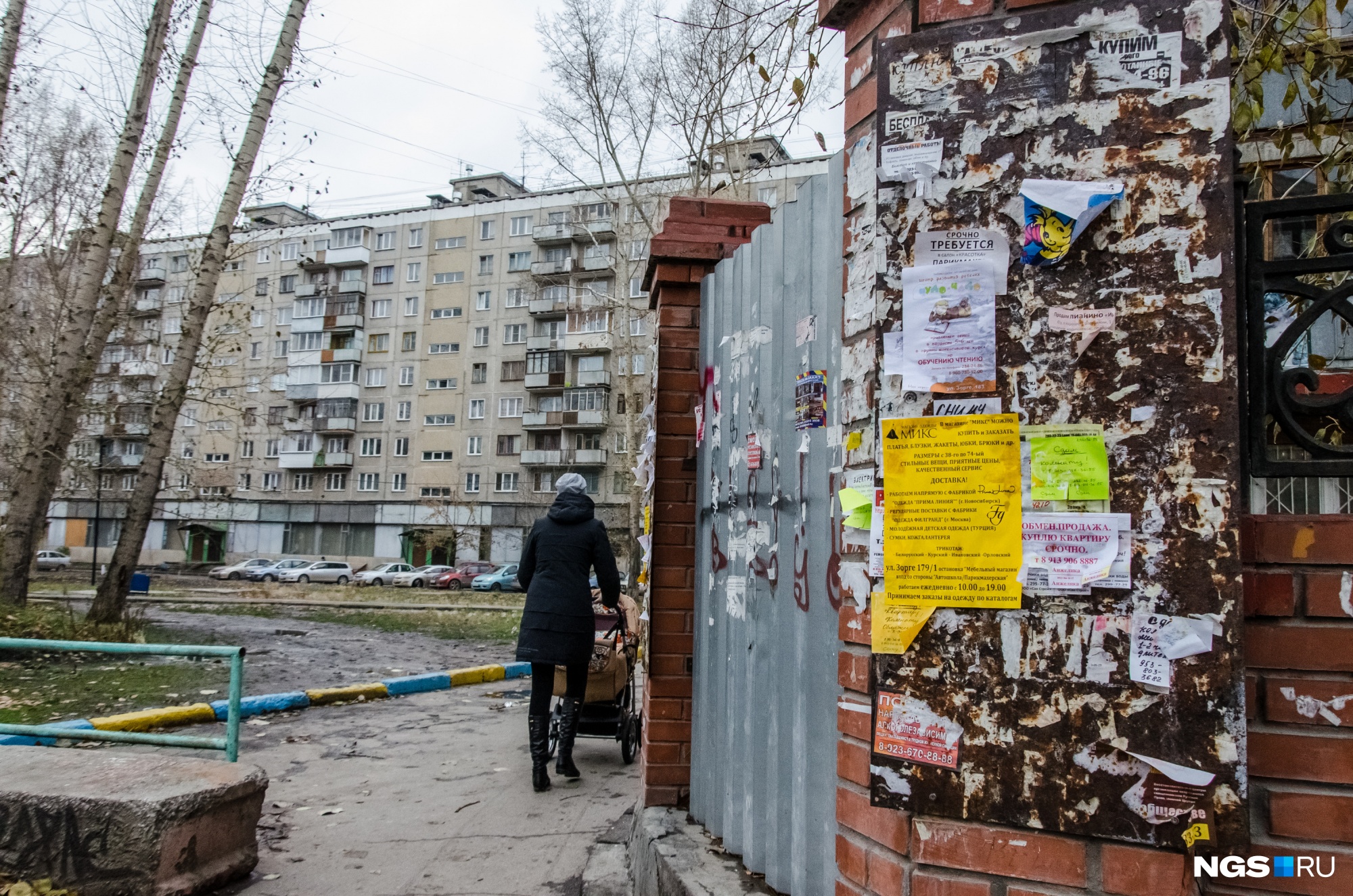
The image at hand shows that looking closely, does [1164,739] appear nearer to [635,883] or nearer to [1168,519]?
[1168,519]

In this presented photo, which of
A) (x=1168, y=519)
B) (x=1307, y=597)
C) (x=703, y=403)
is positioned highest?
(x=703, y=403)

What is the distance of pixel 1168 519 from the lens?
1914mm

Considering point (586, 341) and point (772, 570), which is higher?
point (586, 341)

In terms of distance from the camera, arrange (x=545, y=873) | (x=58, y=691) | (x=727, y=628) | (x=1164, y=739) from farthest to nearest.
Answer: (x=58, y=691), (x=545, y=873), (x=727, y=628), (x=1164, y=739)

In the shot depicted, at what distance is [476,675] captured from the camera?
10750 millimetres

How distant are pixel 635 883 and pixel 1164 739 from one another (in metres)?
2.65

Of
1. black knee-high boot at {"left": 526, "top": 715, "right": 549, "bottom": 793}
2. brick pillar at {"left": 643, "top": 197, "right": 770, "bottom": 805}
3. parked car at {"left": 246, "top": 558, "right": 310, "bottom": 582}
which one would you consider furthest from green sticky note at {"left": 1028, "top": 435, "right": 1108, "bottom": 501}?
parked car at {"left": 246, "top": 558, "right": 310, "bottom": 582}

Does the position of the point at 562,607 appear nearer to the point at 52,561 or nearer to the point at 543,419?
the point at 543,419

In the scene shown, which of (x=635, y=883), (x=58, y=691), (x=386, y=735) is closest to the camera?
(x=635, y=883)

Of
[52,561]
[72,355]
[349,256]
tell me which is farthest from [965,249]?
[52,561]

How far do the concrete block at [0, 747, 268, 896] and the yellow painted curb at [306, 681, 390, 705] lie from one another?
4.78 metres

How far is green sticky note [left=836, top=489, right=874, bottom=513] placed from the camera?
2268 millimetres

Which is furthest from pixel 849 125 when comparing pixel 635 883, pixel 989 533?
pixel 635 883

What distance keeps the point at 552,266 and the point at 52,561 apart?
32342 millimetres
